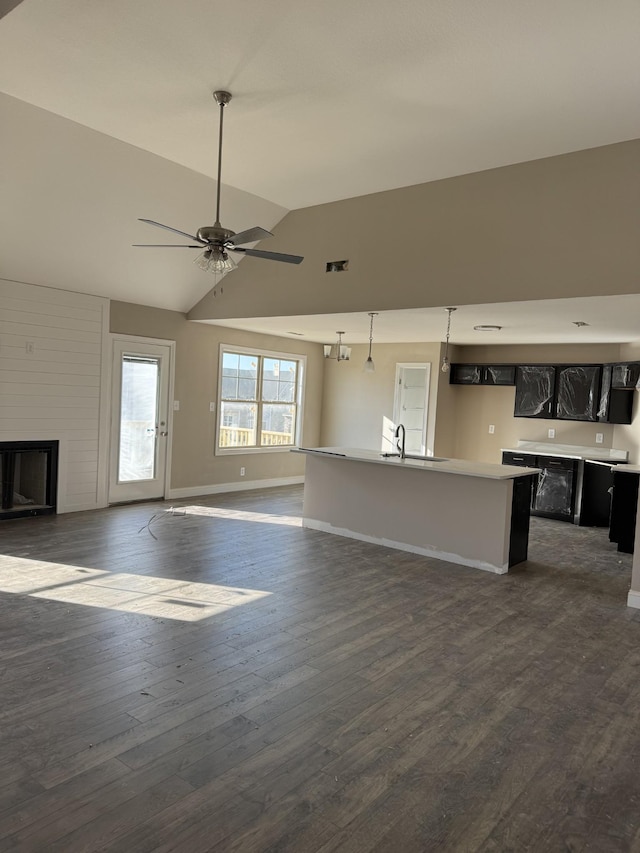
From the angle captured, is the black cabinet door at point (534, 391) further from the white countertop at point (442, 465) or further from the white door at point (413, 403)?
the white countertop at point (442, 465)

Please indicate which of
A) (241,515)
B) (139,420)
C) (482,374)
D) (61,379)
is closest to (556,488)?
(482,374)

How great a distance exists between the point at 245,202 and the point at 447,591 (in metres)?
4.00

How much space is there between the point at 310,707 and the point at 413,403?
20.6ft

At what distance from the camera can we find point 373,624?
148 inches

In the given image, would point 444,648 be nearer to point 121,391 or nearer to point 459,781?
point 459,781

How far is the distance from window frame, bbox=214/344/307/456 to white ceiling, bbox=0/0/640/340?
12.0 ft

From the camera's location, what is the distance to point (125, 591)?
163 inches

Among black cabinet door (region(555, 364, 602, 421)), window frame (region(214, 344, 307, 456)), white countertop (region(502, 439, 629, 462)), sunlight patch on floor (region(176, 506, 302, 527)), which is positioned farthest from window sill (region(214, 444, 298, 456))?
black cabinet door (region(555, 364, 602, 421))

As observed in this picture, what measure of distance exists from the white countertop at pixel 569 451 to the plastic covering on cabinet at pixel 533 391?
434mm

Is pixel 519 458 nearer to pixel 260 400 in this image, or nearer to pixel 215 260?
pixel 260 400

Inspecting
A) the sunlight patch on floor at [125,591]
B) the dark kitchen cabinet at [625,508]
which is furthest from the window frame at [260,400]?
the dark kitchen cabinet at [625,508]

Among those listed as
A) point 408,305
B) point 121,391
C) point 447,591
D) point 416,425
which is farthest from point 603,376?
point 121,391

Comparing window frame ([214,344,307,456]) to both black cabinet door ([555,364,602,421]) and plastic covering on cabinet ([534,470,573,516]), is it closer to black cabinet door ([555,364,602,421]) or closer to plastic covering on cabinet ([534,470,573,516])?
plastic covering on cabinet ([534,470,573,516])

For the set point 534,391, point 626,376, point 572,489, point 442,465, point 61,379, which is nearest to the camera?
point 442,465
